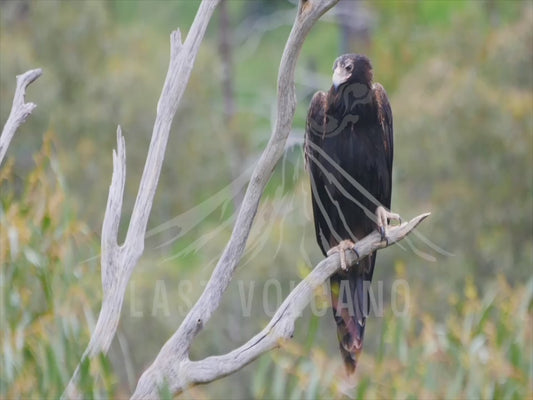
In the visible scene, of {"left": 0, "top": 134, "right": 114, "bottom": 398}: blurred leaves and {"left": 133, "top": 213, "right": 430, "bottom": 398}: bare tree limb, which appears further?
{"left": 0, "top": 134, "right": 114, "bottom": 398}: blurred leaves

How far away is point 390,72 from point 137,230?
664 inches

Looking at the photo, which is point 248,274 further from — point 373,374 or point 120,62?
point 373,374

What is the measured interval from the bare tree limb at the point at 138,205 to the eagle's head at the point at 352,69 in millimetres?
761

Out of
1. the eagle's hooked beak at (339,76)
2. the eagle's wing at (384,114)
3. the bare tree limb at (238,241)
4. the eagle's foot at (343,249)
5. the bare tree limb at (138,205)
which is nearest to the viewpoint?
the bare tree limb at (238,241)

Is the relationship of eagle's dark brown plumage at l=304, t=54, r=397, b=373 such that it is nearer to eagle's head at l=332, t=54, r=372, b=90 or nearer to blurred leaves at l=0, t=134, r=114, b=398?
eagle's head at l=332, t=54, r=372, b=90

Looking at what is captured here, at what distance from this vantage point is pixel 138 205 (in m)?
3.87

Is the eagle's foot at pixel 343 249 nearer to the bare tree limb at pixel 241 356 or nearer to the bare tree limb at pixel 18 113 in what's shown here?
the bare tree limb at pixel 241 356

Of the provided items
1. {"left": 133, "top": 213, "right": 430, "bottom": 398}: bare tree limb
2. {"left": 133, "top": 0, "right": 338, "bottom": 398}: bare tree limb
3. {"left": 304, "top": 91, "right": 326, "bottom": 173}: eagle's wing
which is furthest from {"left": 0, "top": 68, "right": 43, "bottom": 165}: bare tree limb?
{"left": 304, "top": 91, "right": 326, "bottom": 173}: eagle's wing

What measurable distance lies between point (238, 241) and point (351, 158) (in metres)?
0.88

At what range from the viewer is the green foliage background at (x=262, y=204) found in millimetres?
4801

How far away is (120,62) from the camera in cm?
1803

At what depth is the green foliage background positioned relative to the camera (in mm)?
4801

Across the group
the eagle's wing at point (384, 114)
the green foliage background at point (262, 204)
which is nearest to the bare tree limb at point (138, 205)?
the green foliage background at point (262, 204)

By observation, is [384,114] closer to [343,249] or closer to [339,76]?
[339,76]
